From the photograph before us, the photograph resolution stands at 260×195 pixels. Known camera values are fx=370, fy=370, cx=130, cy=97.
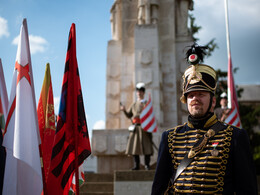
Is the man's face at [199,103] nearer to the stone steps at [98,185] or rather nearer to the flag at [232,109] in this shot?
the stone steps at [98,185]

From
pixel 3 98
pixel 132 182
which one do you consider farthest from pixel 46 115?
pixel 132 182

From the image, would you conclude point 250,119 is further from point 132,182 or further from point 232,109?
point 132,182

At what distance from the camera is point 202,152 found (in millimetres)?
3006

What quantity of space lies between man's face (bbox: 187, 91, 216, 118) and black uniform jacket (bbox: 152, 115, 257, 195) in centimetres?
14

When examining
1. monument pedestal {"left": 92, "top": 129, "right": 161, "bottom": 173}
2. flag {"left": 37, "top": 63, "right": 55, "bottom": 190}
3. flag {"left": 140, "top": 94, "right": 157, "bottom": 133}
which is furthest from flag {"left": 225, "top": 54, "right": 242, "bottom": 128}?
flag {"left": 37, "top": 63, "right": 55, "bottom": 190}

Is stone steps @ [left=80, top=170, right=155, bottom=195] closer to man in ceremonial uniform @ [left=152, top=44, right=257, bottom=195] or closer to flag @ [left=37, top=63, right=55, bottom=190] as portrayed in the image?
flag @ [left=37, top=63, right=55, bottom=190]

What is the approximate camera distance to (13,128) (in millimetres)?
4645

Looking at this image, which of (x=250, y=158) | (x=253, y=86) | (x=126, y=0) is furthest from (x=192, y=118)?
(x=253, y=86)

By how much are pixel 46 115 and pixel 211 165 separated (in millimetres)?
3486

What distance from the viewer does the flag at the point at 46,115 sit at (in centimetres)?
560

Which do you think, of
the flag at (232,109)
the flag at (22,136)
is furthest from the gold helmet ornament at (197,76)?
the flag at (232,109)

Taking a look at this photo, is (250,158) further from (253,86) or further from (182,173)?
(253,86)

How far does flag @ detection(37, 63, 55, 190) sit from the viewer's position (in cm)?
560

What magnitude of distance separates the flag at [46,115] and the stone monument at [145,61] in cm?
583
